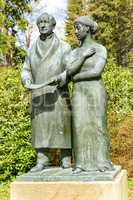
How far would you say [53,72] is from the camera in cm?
647

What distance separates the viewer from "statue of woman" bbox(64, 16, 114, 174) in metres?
6.24

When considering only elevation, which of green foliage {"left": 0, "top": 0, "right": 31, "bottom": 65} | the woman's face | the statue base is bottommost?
the statue base

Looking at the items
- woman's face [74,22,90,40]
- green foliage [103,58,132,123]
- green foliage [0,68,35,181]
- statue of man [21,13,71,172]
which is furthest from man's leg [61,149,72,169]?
green foliage [103,58,132,123]

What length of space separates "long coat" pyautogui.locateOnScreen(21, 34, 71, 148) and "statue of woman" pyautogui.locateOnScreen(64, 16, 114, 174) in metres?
0.16

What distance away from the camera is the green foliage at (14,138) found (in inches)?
550

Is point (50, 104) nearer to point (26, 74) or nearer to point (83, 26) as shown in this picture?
point (26, 74)

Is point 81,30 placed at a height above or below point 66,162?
above

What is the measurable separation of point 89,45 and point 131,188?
252 inches

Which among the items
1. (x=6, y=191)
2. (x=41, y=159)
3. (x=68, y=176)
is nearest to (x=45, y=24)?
(x=41, y=159)

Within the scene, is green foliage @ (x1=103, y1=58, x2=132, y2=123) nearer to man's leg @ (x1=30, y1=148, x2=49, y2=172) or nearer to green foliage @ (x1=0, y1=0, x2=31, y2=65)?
green foliage @ (x1=0, y1=0, x2=31, y2=65)

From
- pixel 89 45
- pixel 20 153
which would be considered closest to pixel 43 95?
pixel 89 45

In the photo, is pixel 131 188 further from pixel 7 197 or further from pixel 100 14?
pixel 100 14

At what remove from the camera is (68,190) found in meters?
6.04

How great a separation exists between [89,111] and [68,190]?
3.12 feet
